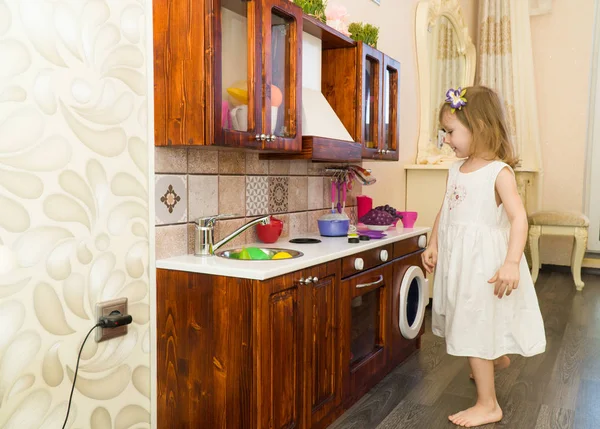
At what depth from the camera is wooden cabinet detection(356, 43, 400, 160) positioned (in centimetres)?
251

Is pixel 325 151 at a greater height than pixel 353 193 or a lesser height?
greater

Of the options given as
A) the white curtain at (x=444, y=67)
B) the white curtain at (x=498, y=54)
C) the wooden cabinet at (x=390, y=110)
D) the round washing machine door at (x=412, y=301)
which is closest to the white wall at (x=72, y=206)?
the round washing machine door at (x=412, y=301)

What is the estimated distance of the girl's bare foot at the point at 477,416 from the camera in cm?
202

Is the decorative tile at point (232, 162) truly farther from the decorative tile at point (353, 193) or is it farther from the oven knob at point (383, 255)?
the decorative tile at point (353, 193)

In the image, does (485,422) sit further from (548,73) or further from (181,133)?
(548,73)

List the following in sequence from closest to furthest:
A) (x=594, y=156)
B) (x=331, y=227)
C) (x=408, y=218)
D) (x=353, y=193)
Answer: (x=331, y=227) < (x=408, y=218) < (x=353, y=193) < (x=594, y=156)

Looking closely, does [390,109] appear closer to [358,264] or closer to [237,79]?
[358,264]

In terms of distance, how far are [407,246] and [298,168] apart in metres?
0.65

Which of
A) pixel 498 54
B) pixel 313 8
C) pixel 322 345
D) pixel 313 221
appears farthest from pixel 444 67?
pixel 322 345

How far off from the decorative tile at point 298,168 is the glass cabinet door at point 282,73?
19.5 inches

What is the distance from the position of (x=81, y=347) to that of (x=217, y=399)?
16.4 inches

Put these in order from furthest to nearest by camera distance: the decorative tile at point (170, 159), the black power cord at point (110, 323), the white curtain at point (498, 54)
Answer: the white curtain at point (498, 54) < the decorative tile at point (170, 159) < the black power cord at point (110, 323)

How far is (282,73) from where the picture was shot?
6.16ft

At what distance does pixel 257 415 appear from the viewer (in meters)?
1.54
